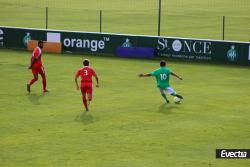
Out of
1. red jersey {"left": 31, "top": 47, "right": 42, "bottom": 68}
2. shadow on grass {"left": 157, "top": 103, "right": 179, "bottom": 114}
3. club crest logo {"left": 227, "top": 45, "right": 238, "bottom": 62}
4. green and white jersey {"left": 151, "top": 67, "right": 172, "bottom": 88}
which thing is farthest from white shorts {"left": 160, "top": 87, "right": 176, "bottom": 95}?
club crest logo {"left": 227, "top": 45, "right": 238, "bottom": 62}

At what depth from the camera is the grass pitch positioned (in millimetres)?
18625

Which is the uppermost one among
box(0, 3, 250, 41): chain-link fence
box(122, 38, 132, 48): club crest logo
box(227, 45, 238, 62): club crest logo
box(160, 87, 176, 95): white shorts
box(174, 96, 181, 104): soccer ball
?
box(0, 3, 250, 41): chain-link fence

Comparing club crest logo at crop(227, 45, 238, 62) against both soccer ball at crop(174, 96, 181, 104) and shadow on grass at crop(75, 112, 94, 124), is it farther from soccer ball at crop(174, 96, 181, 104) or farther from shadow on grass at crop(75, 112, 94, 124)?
shadow on grass at crop(75, 112, 94, 124)

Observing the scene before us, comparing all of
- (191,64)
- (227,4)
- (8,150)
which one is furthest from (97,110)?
(227,4)

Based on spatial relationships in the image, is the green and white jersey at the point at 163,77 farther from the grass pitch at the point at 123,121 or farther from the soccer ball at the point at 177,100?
the grass pitch at the point at 123,121

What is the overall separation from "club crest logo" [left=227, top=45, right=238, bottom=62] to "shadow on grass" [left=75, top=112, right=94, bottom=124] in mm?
14034

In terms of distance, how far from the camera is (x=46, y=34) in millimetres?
40719

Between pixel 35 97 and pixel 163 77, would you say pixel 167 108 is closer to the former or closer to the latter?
pixel 163 77

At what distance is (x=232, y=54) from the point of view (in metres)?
Result: 36.3

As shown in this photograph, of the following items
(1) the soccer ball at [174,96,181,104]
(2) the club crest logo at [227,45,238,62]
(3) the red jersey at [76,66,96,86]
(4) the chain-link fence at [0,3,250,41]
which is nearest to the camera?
(3) the red jersey at [76,66,96,86]

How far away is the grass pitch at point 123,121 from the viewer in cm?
1862

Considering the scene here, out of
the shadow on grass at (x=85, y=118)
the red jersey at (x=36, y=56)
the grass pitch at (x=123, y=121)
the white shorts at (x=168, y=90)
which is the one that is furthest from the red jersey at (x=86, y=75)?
the red jersey at (x=36, y=56)

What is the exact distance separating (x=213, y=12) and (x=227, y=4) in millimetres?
7471

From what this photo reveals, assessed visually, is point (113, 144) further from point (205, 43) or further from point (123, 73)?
point (205, 43)
